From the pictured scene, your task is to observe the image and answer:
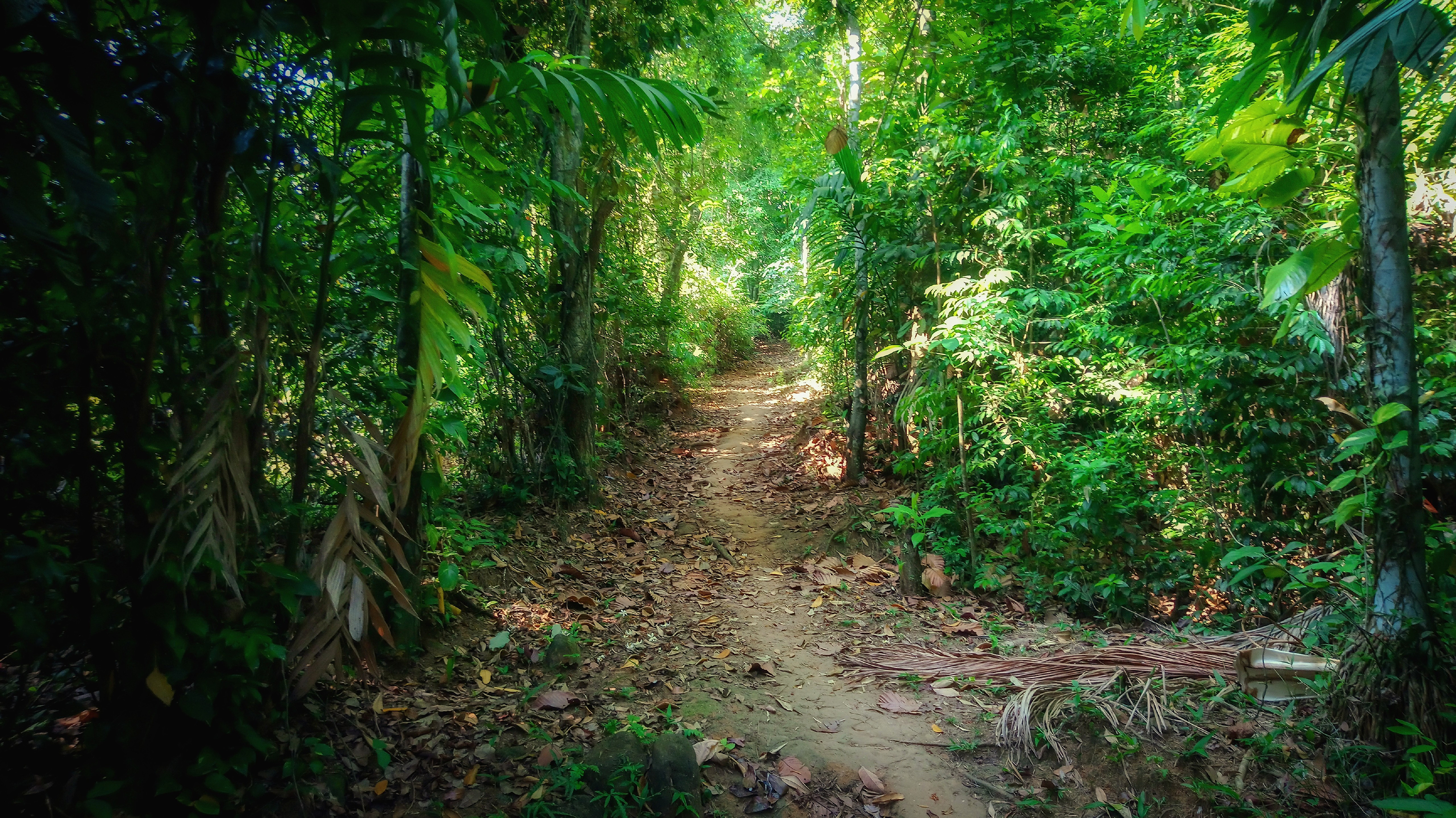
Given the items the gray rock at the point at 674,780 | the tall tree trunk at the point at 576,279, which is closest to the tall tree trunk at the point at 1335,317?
the gray rock at the point at 674,780

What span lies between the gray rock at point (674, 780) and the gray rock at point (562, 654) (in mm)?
999

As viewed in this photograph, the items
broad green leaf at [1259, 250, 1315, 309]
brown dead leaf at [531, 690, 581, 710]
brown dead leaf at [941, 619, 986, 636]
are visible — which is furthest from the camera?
brown dead leaf at [941, 619, 986, 636]

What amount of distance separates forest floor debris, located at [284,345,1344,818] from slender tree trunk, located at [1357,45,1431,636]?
65 centimetres

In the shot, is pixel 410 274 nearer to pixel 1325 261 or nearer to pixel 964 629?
pixel 1325 261

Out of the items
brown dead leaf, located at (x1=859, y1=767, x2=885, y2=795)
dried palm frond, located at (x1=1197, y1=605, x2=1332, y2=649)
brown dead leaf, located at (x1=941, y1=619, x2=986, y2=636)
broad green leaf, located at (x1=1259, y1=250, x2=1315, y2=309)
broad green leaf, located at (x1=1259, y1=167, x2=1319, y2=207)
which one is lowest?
brown dead leaf, located at (x1=859, y1=767, x2=885, y2=795)

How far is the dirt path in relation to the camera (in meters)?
3.02

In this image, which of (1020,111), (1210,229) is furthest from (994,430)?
(1020,111)

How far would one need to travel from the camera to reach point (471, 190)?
127 inches

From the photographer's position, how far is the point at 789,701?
364 centimetres

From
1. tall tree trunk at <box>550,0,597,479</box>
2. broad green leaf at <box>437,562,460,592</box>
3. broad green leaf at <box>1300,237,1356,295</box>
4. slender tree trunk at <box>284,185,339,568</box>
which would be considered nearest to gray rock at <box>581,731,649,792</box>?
broad green leaf at <box>437,562,460,592</box>

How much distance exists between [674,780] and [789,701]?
3.58 ft

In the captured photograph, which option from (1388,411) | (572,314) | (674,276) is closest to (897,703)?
(1388,411)

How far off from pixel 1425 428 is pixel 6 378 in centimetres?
512

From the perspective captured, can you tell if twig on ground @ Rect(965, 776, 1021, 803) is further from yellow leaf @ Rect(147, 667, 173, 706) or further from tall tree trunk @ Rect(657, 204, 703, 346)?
tall tree trunk @ Rect(657, 204, 703, 346)
